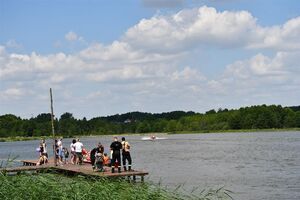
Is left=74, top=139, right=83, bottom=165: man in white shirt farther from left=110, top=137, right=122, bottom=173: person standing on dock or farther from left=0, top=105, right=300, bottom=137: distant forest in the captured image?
left=0, top=105, right=300, bottom=137: distant forest

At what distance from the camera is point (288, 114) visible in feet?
518

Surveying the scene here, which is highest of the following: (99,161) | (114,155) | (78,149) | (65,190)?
(78,149)

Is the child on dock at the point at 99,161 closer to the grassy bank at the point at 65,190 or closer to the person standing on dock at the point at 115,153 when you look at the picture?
the person standing on dock at the point at 115,153

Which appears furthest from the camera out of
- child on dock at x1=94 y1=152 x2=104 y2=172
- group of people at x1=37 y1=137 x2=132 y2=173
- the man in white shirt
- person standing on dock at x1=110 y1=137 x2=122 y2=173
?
the man in white shirt

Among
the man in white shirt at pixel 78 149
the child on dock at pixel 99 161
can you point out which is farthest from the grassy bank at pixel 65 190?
the man in white shirt at pixel 78 149

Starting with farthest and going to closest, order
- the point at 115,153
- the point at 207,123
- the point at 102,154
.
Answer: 1. the point at 207,123
2. the point at 102,154
3. the point at 115,153

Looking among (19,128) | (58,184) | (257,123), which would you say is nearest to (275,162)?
(58,184)

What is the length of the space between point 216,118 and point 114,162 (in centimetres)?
14955

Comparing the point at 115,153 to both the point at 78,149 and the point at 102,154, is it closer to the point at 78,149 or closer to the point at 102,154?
the point at 102,154

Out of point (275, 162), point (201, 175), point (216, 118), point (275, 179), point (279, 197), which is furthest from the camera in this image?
point (216, 118)

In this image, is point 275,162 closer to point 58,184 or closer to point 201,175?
point 201,175

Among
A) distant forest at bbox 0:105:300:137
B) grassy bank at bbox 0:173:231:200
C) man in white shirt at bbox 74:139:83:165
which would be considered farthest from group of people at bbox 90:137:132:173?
distant forest at bbox 0:105:300:137

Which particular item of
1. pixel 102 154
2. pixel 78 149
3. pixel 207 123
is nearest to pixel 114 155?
pixel 102 154

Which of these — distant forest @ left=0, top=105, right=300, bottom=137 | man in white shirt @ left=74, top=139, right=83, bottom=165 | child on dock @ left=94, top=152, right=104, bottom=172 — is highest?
distant forest @ left=0, top=105, right=300, bottom=137
